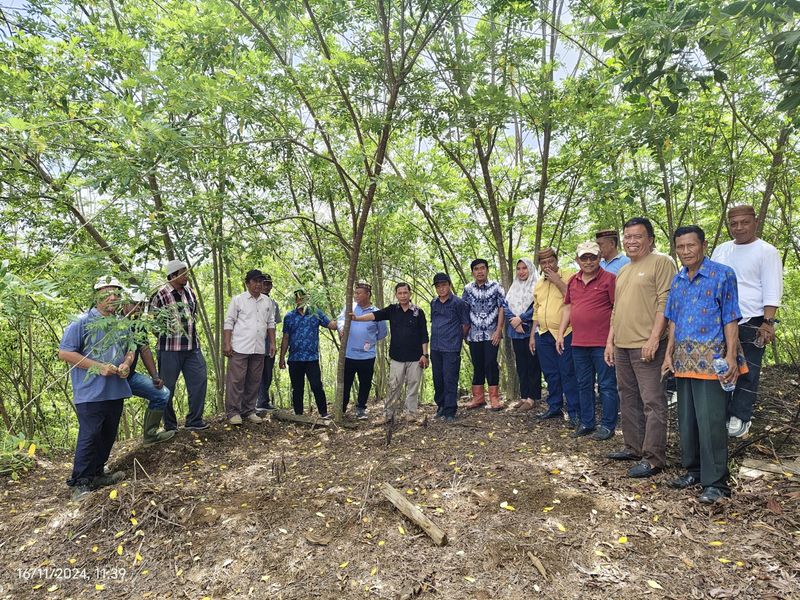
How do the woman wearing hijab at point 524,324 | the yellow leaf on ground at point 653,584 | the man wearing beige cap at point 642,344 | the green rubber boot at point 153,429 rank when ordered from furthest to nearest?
the woman wearing hijab at point 524,324, the green rubber boot at point 153,429, the man wearing beige cap at point 642,344, the yellow leaf on ground at point 653,584

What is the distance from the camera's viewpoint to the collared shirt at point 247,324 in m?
5.02

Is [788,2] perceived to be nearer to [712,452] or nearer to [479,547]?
[712,452]

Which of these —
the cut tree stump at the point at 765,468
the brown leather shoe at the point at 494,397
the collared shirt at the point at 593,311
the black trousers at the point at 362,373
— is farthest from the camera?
the black trousers at the point at 362,373

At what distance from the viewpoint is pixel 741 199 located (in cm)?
669

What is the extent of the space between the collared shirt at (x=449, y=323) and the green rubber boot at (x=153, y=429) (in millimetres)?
2883

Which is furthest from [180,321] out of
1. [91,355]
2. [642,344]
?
[642,344]

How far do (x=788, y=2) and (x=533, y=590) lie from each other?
102 inches

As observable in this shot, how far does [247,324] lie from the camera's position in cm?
505

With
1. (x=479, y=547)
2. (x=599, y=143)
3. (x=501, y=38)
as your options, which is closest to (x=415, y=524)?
(x=479, y=547)

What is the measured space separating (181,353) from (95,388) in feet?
3.79

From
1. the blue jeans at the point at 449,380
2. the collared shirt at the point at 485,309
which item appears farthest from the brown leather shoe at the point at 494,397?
the collared shirt at the point at 485,309

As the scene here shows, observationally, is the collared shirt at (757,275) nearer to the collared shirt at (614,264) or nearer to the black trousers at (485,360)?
the collared shirt at (614,264)

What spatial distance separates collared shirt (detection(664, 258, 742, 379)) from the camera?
2756mm

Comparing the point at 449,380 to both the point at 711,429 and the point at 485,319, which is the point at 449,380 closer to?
the point at 485,319
